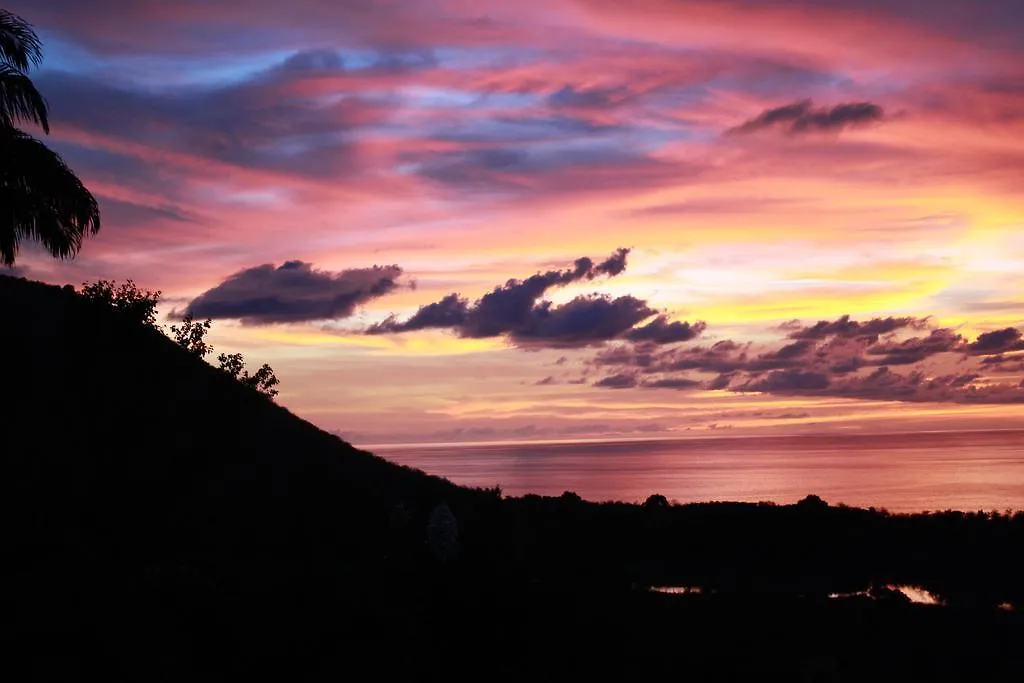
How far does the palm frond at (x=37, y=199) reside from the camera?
29078 mm

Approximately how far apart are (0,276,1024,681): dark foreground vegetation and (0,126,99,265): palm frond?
32.5 ft

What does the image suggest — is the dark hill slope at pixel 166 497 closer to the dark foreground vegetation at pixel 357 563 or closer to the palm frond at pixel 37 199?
the dark foreground vegetation at pixel 357 563

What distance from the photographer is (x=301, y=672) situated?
82.8 ft

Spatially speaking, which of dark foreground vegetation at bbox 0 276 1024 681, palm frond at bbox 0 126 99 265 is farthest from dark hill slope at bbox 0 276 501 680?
palm frond at bbox 0 126 99 265

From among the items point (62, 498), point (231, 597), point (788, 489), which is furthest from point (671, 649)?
point (788, 489)

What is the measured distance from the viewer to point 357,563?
35625mm

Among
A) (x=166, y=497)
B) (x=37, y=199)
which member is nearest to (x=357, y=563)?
(x=166, y=497)

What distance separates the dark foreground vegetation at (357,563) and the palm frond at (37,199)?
390 inches

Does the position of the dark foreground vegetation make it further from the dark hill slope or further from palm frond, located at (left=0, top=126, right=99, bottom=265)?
palm frond, located at (left=0, top=126, right=99, bottom=265)

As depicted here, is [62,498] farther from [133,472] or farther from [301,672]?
[301,672]

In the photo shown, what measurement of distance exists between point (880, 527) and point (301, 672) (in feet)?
109

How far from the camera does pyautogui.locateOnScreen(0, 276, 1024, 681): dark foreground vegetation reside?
26609 millimetres

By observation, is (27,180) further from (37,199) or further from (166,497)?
(166,497)

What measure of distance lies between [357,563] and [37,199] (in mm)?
16204
